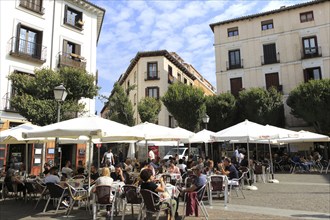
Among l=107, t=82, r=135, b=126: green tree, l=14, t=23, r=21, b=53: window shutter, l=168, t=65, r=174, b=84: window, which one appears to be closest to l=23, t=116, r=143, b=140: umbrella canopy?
l=14, t=23, r=21, b=53: window shutter

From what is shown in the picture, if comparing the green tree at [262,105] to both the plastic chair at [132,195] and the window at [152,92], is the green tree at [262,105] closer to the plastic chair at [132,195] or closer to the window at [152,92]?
the window at [152,92]

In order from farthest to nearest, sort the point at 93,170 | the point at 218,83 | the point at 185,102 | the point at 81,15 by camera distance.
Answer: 1. the point at 218,83
2. the point at 185,102
3. the point at 81,15
4. the point at 93,170

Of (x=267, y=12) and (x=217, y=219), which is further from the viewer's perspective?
(x=267, y=12)

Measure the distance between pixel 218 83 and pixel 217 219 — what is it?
28.4m

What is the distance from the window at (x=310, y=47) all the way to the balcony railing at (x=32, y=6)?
2543 centimetres

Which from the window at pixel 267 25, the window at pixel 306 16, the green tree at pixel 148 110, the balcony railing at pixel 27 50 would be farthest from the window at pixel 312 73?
the balcony railing at pixel 27 50

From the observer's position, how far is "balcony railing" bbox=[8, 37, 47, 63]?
19780mm

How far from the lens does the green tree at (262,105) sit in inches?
1128

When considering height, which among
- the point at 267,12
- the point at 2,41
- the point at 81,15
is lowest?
the point at 2,41

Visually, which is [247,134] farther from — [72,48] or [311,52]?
[311,52]

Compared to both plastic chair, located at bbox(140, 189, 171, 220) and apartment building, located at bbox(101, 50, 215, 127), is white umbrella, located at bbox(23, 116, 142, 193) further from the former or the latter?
apartment building, located at bbox(101, 50, 215, 127)

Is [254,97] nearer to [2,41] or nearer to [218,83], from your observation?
[218,83]

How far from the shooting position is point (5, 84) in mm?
19266

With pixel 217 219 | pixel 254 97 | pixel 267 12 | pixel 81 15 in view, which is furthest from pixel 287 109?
pixel 217 219
